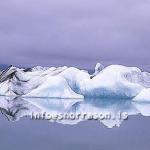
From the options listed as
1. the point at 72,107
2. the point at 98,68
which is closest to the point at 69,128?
the point at 72,107

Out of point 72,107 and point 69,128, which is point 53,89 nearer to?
point 72,107

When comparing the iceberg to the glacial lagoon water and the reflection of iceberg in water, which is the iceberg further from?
the glacial lagoon water

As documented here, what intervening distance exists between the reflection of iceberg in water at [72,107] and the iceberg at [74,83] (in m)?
0.29

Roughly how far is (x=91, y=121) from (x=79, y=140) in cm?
211

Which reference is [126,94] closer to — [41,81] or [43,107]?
[41,81]

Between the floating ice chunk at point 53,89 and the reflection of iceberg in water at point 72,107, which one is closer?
the reflection of iceberg in water at point 72,107

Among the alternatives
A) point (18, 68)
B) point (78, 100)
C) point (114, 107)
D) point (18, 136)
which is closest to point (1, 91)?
point (18, 68)

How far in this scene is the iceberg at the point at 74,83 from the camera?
40.7 feet

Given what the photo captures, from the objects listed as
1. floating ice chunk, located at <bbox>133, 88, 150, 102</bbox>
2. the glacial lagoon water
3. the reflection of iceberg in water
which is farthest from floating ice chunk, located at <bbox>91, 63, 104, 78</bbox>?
the glacial lagoon water

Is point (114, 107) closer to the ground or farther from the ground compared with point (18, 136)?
farther from the ground

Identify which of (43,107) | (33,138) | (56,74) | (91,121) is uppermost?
(56,74)

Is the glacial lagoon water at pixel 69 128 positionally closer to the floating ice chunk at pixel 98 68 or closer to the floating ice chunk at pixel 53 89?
the floating ice chunk at pixel 53 89

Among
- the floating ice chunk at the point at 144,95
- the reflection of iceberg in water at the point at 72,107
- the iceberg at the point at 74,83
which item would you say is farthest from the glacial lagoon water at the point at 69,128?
the floating ice chunk at the point at 144,95

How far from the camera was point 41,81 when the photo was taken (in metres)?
12.7
